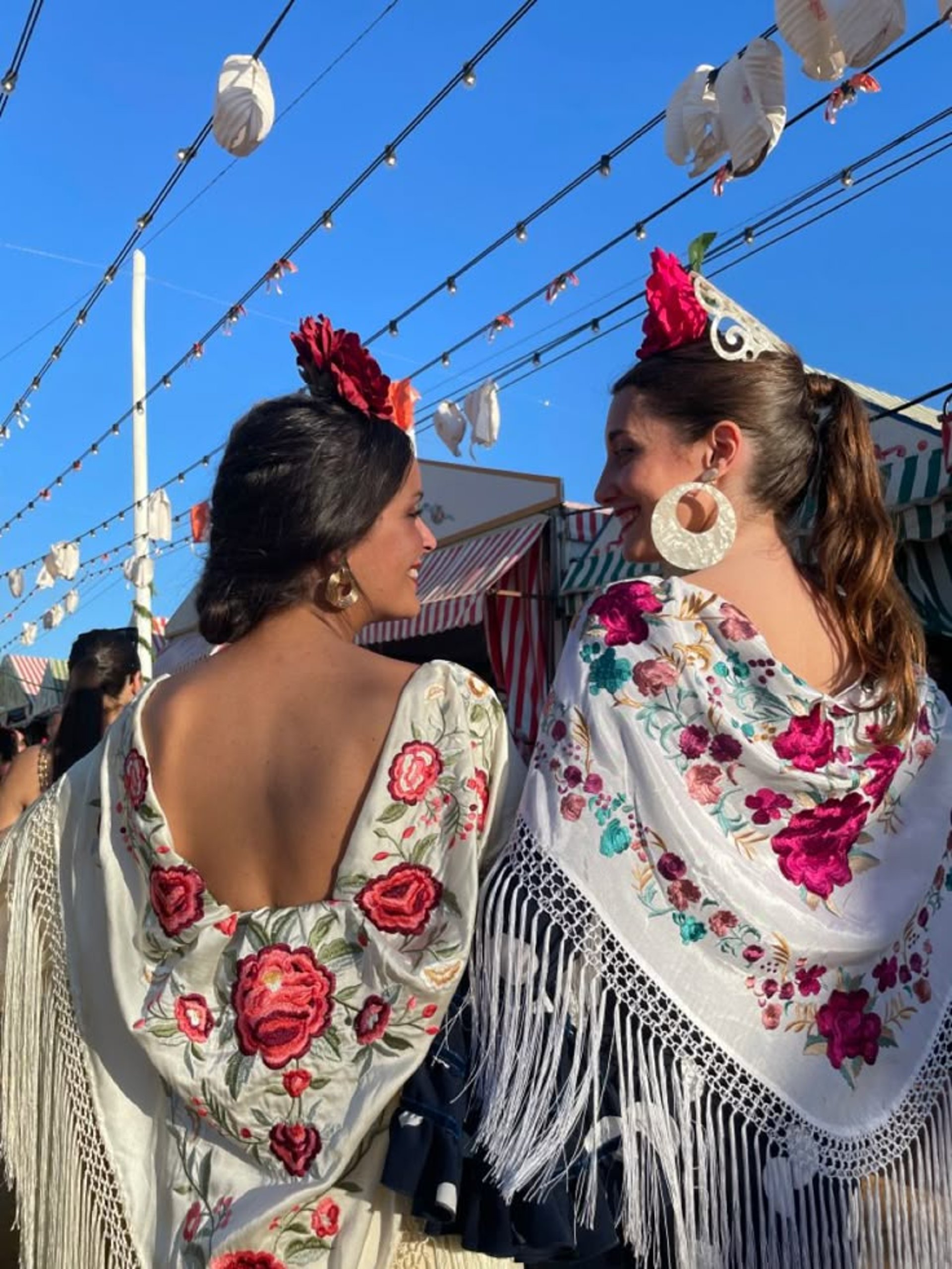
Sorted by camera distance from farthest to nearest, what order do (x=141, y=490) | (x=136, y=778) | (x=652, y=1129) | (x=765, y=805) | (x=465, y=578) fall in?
(x=141, y=490) < (x=465, y=578) < (x=136, y=778) < (x=765, y=805) < (x=652, y=1129)

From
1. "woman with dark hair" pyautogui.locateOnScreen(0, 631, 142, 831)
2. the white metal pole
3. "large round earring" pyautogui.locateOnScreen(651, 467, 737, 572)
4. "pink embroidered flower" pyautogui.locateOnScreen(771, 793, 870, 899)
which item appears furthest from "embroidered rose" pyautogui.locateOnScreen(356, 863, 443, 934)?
the white metal pole

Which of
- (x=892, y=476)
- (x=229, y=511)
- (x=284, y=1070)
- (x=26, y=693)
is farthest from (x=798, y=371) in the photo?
(x=26, y=693)

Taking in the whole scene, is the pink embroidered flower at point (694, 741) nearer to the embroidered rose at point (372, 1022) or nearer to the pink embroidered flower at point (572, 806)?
the pink embroidered flower at point (572, 806)

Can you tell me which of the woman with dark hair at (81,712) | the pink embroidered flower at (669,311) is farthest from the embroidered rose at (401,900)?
the woman with dark hair at (81,712)

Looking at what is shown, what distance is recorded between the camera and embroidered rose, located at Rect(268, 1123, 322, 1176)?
1.29 m

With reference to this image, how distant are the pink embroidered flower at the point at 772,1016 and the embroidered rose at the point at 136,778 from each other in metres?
0.79

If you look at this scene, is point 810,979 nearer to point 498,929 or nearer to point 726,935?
point 726,935

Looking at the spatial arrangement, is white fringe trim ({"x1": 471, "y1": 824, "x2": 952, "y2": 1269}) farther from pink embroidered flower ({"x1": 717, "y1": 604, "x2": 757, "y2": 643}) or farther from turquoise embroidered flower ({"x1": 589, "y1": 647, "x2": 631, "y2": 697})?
pink embroidered flower ({"x1": 717, "y1": 604, "x2": 757, "y2": 643})

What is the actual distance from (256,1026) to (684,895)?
1.71 feet

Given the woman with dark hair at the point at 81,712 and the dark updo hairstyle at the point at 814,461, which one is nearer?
the dark updo hairstyle at the point at 814,461

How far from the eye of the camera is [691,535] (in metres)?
1.50

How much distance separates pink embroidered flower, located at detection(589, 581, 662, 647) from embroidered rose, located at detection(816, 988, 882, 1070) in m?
0.48

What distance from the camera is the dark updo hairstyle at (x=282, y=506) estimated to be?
1489 millimetres

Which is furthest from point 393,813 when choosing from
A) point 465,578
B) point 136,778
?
point 465,578
